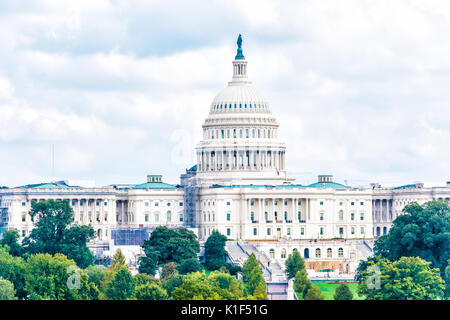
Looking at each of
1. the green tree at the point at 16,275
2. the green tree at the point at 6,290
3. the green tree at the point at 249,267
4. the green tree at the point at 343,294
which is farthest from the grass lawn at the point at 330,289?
the green tree at the point at 6,290

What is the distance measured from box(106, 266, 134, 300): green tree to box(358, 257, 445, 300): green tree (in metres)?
23.0

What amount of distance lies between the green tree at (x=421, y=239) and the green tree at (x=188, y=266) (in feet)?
74.4

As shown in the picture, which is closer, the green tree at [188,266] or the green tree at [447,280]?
the green tree at [447,280]

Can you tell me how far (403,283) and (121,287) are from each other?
2827cm

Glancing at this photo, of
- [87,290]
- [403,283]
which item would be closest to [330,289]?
[403,283]

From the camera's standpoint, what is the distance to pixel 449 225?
610 ft

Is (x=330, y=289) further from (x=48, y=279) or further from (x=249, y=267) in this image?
(x=48, y=279)

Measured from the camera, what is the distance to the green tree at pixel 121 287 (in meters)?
152

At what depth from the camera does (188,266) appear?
19088 cm

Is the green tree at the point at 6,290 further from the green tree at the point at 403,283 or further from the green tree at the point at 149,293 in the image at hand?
the green tree at the point at 403,283
